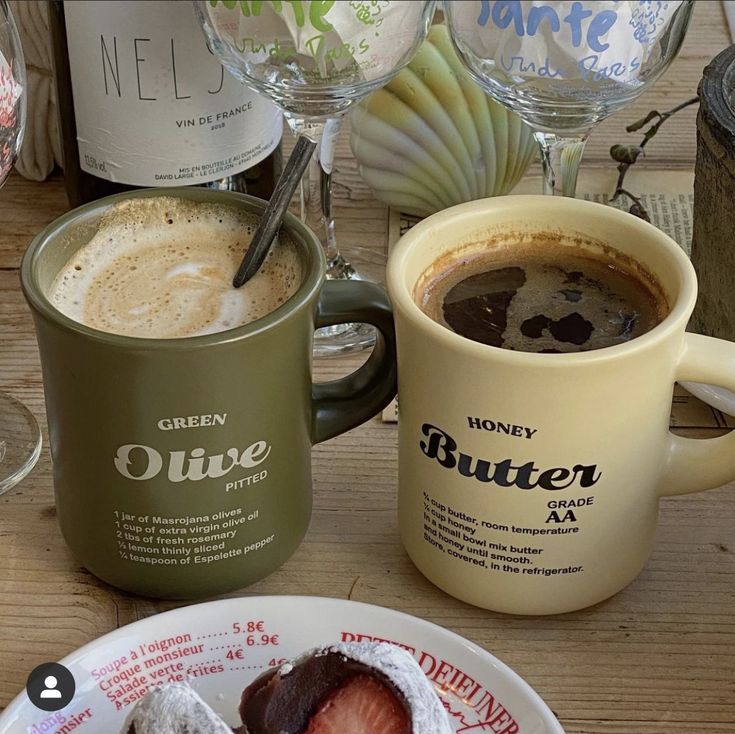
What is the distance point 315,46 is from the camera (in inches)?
21.8

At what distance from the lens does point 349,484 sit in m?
0.57

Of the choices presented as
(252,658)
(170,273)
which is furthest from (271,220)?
(252,658)

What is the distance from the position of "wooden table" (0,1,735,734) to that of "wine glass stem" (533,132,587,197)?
0.40ft

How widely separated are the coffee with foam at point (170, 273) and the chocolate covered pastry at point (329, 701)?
136 millimetres

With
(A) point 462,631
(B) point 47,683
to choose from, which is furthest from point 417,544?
(B) point 47,683

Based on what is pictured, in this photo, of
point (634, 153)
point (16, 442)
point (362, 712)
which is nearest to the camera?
point (362, 712)

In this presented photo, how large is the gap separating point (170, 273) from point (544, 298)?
0.15 m

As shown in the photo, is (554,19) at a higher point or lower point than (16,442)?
higher

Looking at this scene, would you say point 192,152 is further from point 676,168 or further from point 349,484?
point 676,168

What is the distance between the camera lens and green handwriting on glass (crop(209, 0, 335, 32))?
53cm

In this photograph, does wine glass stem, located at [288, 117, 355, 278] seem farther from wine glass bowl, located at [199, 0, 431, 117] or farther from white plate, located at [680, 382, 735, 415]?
white plate, located at [680, 382, 735, 415]

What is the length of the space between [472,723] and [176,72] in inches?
14.4

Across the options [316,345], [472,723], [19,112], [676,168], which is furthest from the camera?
[676,168]
